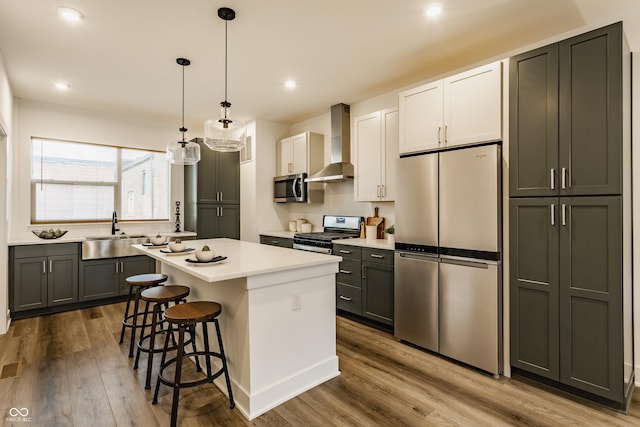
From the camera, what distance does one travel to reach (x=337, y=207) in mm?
4848

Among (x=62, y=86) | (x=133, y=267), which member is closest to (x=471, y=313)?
(x=133, y=267)

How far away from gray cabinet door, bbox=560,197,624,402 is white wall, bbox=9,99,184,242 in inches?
210

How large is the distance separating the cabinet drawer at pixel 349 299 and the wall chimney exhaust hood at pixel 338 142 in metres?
1.41

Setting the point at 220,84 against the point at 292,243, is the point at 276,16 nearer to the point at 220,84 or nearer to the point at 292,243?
the point at 220,84

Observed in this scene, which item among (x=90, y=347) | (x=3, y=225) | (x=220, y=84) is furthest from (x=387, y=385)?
(x=3, y=225)

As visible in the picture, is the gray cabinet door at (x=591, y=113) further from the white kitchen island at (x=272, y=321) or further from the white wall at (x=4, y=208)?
the white wall at (x=4, y=208)

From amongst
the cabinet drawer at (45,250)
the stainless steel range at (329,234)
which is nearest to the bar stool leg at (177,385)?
the stainless steel range at (329,234)

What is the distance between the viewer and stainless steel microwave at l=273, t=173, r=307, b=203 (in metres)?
4.90

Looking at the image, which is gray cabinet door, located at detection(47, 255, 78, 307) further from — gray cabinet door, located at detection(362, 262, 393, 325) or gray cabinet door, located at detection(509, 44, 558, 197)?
gray cabinet door, located at detection(509, 44, 558, 197)

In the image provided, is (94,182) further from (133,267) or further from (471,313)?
(471,313)

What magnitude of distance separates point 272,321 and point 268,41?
2296 millimetres

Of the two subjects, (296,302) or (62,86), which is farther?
(62,86)

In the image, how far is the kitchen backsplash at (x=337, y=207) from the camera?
4227mm

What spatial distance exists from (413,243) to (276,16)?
2.18 m
